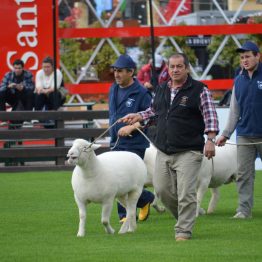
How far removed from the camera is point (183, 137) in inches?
428

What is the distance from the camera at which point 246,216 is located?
13.3 meters

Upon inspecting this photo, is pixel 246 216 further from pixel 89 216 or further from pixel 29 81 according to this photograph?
pixel 29 81

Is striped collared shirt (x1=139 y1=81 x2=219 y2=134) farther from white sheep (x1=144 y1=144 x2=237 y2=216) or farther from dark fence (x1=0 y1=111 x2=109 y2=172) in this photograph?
dark fence (x1=0 y1=111 x2=109 y2=172)

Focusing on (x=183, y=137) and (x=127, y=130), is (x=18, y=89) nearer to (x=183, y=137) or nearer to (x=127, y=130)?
(x=127, y=130)

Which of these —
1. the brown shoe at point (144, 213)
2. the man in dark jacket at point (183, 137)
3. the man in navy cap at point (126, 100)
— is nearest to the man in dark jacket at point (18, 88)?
the brown shoe at point (144, 213)

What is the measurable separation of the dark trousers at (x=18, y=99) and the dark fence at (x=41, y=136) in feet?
2.79

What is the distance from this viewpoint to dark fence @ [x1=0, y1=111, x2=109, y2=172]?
21797 millimetres

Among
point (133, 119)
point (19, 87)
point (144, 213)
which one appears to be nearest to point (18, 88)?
point (19, 87)

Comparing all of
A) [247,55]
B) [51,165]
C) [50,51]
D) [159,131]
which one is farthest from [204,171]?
[50,51]

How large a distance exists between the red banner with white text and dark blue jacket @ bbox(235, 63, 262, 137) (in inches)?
484

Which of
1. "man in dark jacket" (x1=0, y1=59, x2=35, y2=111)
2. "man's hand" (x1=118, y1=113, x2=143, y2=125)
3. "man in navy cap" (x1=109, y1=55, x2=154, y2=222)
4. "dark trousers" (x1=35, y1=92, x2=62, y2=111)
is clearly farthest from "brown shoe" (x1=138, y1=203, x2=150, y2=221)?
"man in dark jacket" (x1=0, y1=59, x2=35, y2=111)

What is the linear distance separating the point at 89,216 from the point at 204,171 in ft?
5.52

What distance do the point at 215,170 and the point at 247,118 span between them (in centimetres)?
129

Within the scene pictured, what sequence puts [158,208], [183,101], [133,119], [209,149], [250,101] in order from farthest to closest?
A: [158,208]
[250,101]
[133,119]
[183,101]
[209,149]
